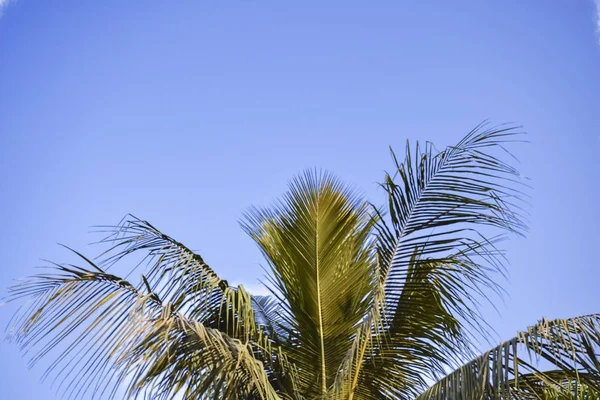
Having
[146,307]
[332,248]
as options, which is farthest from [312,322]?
[146,307]

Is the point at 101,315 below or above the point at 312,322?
below

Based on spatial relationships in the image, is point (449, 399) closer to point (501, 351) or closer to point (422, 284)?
point (501, 351)

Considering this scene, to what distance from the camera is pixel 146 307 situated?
495cm

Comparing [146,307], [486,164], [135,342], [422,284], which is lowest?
[135,342]

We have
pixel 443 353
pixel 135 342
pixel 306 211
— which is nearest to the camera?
pixel 135 342

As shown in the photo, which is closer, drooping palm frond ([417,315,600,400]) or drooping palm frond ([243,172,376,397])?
drooping palm frond ([417,315,600,400])

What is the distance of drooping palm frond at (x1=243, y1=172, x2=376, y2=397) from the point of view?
5.85m

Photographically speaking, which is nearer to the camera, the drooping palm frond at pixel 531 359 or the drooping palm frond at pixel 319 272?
the drooping palm frond at pixel 531 359

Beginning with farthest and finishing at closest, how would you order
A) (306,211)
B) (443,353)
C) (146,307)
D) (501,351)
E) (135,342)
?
1. (306,211)
2. (443,353)
3. (146,307)
4. (135,342)
5. (501,351)

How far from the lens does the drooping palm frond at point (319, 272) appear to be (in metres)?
5.85

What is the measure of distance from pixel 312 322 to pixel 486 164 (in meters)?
2.03

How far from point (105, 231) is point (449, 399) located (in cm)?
295

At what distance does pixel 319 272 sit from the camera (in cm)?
594

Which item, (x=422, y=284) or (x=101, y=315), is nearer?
(x=101, y=315)
